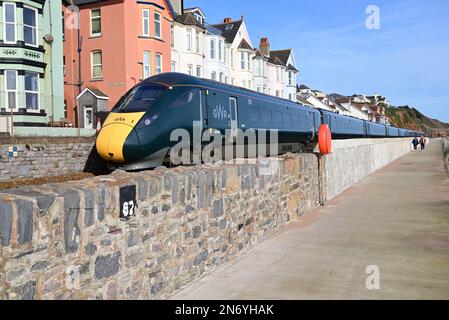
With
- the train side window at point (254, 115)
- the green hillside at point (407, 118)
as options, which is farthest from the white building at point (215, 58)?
the green hillside at point (407, 118)

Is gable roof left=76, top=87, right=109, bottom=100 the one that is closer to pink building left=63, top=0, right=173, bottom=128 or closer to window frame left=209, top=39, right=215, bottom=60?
pink building left=63, top=0, right=173, bottom=128

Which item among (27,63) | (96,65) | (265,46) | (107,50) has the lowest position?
(27,63)

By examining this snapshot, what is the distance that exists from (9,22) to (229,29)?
1116 inches

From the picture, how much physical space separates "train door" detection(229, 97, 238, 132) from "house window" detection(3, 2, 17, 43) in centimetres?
1500

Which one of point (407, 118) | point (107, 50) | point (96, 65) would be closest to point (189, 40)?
point (107, 50)

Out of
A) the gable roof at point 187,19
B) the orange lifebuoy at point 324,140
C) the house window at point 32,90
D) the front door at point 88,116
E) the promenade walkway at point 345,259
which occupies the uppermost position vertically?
the gable roof at point 187,19

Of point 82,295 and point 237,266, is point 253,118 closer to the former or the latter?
point 237,266

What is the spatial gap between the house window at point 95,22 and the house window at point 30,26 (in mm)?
7350

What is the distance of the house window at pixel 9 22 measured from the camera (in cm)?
2312

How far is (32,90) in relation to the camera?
81.4ft

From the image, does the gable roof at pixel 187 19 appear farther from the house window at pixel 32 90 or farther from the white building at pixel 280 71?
the white building at pixel 280 71

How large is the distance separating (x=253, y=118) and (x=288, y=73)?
4571 cm

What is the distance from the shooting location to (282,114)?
1998 cm

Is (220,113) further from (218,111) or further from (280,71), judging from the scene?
(280,71)
